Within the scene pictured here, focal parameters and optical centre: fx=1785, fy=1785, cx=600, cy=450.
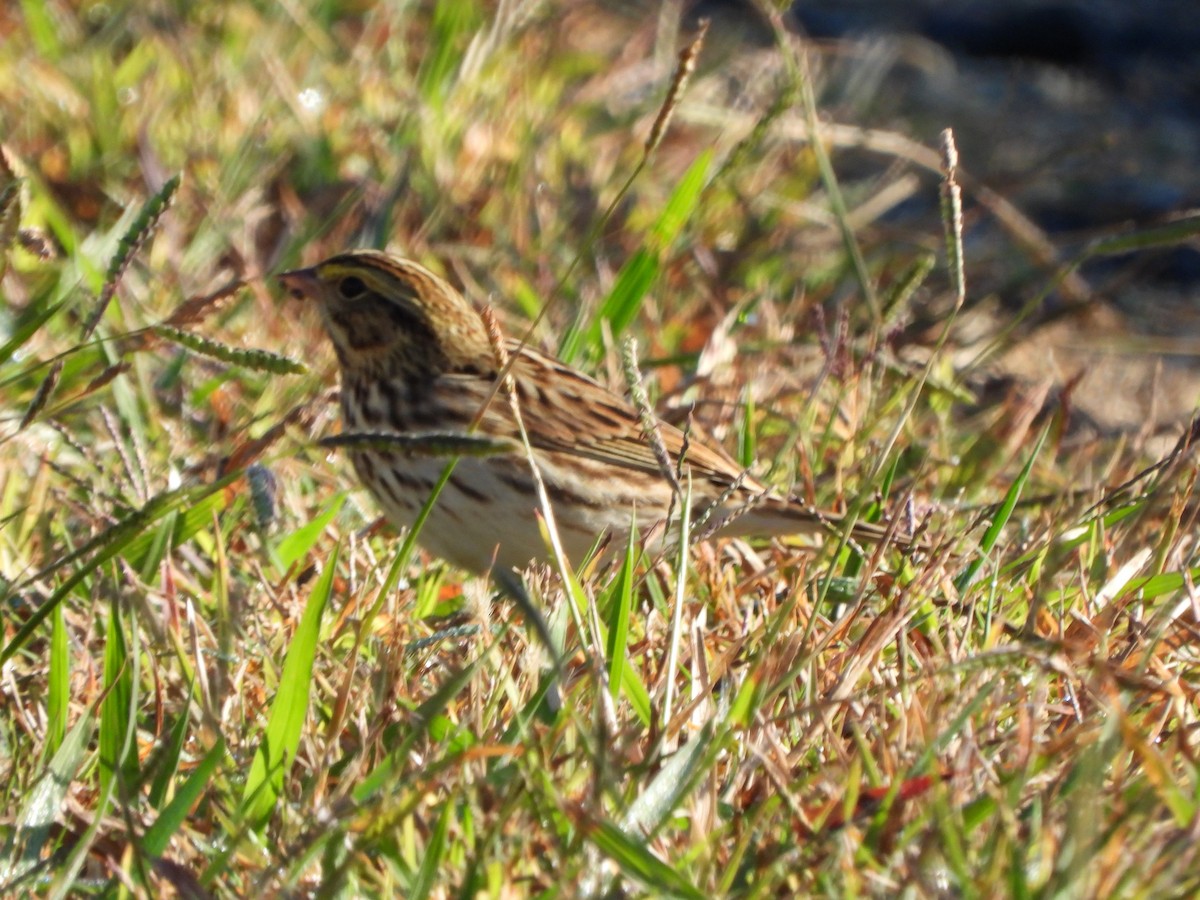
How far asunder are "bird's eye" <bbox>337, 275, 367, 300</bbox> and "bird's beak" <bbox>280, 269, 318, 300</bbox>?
0.07 meters

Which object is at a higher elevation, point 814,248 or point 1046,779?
point 814,248

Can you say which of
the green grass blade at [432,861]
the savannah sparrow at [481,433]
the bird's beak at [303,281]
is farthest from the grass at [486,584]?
the bird's beak at [303,281]

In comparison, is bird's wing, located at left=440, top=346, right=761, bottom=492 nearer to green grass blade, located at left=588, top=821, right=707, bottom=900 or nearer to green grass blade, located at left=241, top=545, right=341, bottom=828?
green grass blade, located at left=241, top=545, right=341, bottom=828

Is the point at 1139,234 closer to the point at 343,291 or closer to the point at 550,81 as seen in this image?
the point at 343,291

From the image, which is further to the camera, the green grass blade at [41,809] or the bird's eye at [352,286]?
the bird's eye at [352,286]

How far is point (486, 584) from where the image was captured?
355cm

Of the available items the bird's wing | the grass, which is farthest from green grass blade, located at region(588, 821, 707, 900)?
the bird's wing

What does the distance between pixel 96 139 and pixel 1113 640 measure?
3635 mm

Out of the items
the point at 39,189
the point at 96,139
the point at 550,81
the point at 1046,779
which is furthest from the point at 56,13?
the point at 1046,779

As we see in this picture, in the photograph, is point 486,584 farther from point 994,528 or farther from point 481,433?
point 994,528

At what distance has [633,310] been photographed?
15.9ft

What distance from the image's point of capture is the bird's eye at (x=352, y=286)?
178 inches

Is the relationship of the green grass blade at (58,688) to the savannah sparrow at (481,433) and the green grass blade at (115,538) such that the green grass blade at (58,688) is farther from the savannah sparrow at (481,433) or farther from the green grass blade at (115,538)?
the savannah sparrow at (481,433)

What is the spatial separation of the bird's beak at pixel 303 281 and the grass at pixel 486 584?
0.85 feet
